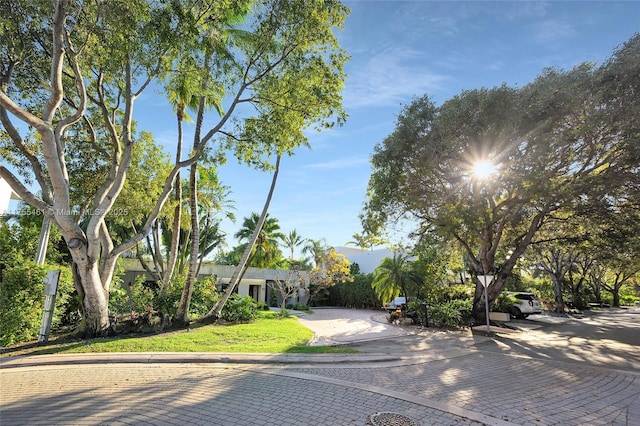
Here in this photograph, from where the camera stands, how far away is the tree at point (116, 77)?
865 cm

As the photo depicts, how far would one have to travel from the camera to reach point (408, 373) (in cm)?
754

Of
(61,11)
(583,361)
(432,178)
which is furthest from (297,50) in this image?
(583,361)

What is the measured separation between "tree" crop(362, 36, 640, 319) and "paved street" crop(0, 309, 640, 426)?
626 centimetres

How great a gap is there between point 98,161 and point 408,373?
45.3ft

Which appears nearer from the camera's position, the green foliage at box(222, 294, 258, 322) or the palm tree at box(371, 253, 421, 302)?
the green foliage at box(222, 294, 258, 322)

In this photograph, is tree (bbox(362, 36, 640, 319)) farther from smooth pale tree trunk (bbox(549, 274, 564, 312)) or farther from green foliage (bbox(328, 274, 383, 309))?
smooth pale tree trunk (bbox(549, 274, 564, 312))

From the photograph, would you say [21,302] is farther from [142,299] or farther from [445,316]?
[445,316]

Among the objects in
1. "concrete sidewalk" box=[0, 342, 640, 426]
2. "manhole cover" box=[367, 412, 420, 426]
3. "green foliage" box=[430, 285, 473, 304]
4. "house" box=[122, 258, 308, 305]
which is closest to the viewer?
"manhole cover" box=[367, 412, 420, 426]

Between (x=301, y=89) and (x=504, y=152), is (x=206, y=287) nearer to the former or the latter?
(x=301, y=89)

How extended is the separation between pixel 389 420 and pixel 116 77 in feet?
40.5

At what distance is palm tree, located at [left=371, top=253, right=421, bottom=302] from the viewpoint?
23.0 meters

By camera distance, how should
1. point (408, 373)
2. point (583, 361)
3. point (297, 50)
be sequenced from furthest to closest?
point (297, 50) < point (583, 361) < point (408, 373)

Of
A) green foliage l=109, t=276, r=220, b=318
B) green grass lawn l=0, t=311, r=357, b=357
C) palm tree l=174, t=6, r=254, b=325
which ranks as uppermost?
palm tree l=174, t=6, r=254, b=325

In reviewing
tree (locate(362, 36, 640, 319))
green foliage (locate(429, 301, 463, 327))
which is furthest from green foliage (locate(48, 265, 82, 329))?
green foliage (locate(429, 301, 463, 327))
